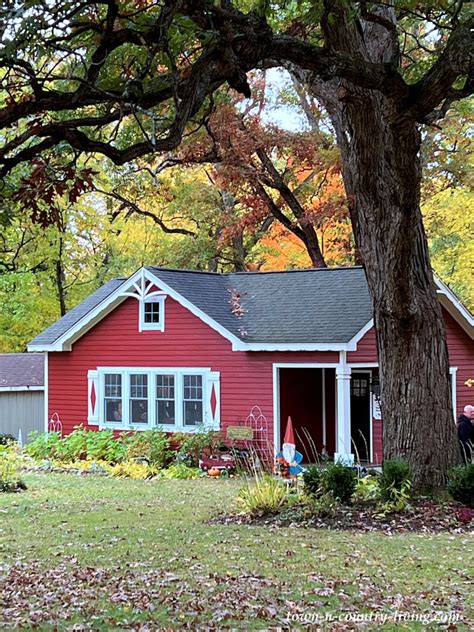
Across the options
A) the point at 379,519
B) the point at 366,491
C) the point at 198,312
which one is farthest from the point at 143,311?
the point at 379,519

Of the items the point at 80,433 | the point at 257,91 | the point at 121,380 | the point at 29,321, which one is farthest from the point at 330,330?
the point at 29,321

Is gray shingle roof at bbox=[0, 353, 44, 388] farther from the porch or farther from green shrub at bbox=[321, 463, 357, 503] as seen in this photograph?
green shrub at bbox=[321, 463, 357, 503]

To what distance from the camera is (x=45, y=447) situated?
20.3 m

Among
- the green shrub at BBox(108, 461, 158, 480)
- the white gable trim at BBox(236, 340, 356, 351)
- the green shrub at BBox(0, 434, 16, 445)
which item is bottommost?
the green shrub at BBox(108, 461, 158, 480)

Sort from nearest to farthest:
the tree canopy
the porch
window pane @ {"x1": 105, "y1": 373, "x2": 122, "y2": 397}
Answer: the tree canopy, the porch, window pane @ {"x1": 105, "y1": 373, "x2": 122, "y2": 397}

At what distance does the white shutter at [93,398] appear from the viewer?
20797mm

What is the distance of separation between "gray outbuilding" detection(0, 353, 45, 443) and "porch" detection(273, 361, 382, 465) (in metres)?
9.99

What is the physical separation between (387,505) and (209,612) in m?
4.72

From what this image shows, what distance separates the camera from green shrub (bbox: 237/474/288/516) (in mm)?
10539

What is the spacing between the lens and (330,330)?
58.9 feet

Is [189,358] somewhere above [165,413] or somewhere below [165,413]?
above

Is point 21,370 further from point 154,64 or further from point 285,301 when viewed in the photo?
point 154,64

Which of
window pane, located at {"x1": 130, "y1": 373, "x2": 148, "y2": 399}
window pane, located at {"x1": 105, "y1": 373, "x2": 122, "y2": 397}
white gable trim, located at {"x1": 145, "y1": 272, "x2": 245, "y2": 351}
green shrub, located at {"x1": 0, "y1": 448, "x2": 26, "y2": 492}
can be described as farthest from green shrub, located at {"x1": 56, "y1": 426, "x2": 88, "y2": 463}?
white gable trim, located at {"x1": 145, "y1": 272, "x2": 245, "y2": 351}

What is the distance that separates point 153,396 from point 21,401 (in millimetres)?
7720
